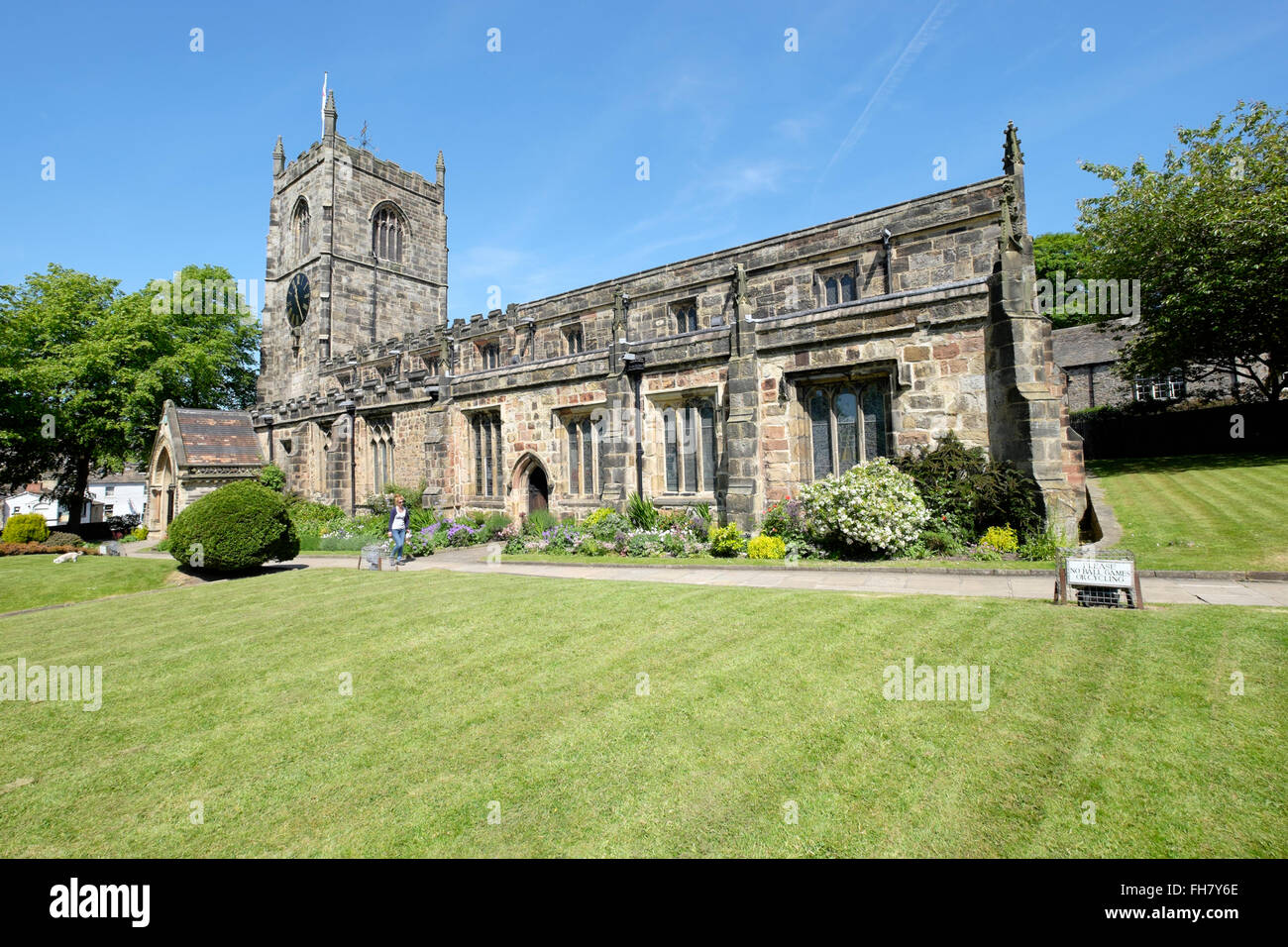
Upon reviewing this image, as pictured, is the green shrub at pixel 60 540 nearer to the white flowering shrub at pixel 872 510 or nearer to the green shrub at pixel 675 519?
the green shrub at pixel 675 519

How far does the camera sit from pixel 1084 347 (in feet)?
125

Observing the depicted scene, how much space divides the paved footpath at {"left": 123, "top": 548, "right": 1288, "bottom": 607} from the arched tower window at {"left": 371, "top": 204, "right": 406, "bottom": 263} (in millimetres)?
39547

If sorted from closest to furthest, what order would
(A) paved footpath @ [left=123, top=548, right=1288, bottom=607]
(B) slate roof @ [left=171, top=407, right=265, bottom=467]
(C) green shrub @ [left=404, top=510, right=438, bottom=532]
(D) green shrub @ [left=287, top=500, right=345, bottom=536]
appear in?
(A) paved footpath @ [left=123, top=548, right=1288, bottom=607]
(C) green shrub @ [left=404, top=510, right=438, bottom=532]
(B) slate roof @ [left=171, top=407, right=265, bottom=467]
(D) green shrub @ [left=287, top=500, right=345, bottom=536]

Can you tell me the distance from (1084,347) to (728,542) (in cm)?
3730

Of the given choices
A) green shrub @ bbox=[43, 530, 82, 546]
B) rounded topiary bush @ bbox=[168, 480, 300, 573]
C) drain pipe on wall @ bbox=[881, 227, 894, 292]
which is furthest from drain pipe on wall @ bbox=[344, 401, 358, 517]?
drain pipe on wall @ bbox=[881, 227, 894, 292]

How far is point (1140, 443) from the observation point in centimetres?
2800

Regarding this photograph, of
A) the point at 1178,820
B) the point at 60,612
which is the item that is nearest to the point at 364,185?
the point at 60,612

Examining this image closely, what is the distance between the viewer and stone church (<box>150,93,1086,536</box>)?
1242 cm

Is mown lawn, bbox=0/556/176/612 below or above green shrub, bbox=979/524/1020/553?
below

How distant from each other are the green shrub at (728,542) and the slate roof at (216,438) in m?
19.5

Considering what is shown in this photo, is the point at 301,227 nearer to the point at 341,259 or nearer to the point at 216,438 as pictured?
the point at 341,259

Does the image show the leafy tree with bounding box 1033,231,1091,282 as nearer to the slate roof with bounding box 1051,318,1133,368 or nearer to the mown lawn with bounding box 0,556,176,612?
the slate roof with bounding box 1051,318,1133,368
